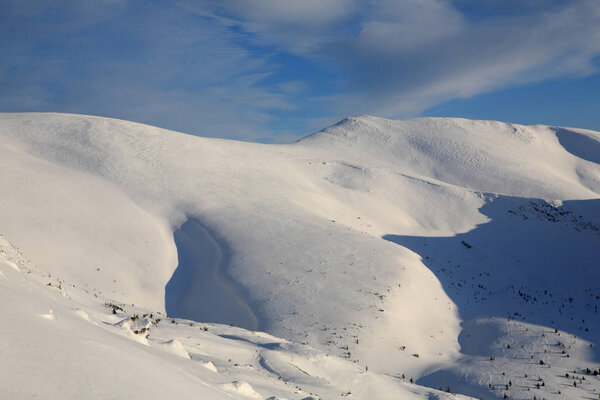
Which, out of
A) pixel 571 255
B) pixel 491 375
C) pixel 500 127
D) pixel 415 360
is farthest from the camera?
pixel 500 127

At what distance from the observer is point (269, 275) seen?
20.4m

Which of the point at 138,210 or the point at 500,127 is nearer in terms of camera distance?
the point at 138,210

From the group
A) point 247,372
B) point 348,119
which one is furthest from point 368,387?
point 348,119

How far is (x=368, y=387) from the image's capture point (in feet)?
34.1

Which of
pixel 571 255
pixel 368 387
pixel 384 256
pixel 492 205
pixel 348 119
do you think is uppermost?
pixel 348 119

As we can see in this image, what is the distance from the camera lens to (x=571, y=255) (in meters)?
31.3

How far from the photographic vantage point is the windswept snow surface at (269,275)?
675 centimetres

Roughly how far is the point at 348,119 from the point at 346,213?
3201 centimetres

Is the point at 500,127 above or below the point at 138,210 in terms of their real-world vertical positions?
above

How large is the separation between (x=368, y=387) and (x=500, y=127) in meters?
59.1

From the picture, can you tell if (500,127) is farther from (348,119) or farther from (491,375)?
(491,375)

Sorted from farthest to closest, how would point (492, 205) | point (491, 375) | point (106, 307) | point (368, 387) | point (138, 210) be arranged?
1. point (492, 205)
2. point (138, 210)
3. point (491, 375)
4. point (106, 307)
5. point (368, 387)

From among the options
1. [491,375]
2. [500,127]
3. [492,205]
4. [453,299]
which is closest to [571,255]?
Result: [492,205]

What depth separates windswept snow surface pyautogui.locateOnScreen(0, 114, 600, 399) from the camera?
22.1 feet
